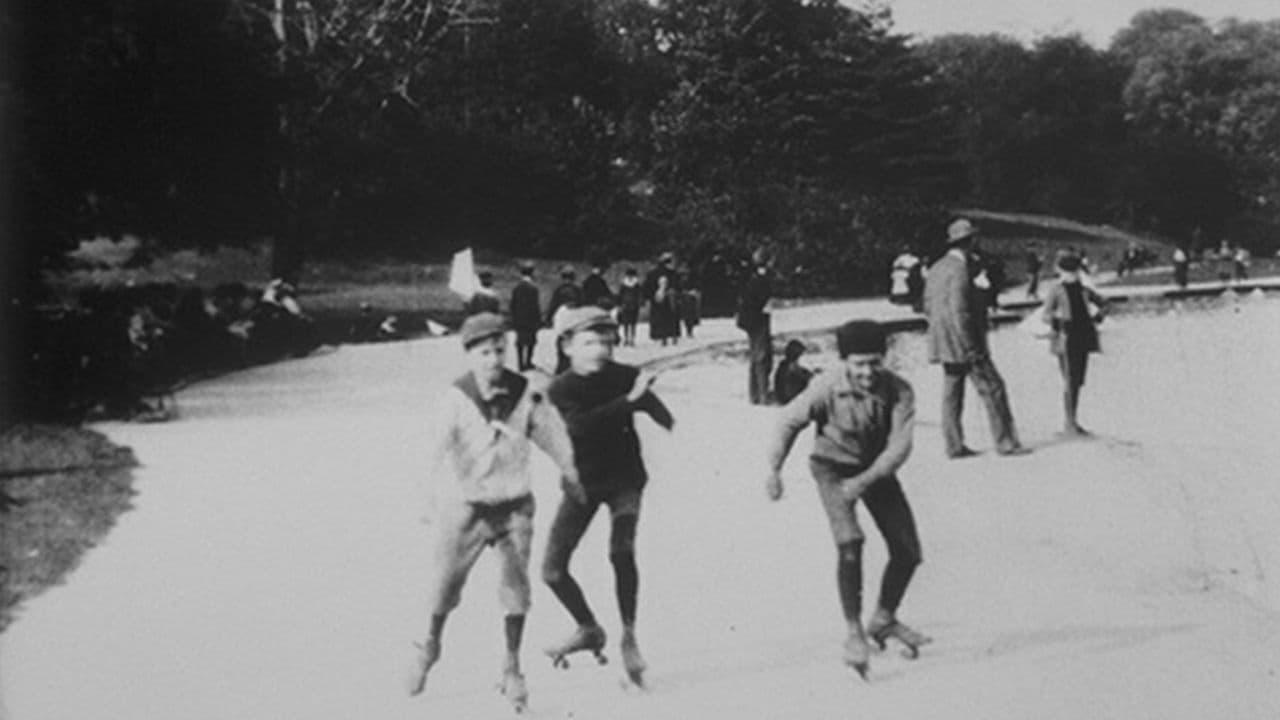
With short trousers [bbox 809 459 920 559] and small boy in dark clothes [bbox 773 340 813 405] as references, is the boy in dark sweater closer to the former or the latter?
short trousers [bbox 809 459 920 559]

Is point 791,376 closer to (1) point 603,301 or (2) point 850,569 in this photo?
(1) point 603,301

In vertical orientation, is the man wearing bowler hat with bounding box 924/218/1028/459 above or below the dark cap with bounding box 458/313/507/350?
below

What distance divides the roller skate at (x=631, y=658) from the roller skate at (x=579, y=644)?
11 centimetres

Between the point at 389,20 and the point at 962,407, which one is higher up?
the point at 389,20

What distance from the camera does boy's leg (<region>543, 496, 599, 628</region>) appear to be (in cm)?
495

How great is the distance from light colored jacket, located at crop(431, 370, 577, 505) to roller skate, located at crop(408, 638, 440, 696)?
0.36 metres

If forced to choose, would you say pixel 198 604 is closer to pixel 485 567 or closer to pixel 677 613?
pixel 485 567

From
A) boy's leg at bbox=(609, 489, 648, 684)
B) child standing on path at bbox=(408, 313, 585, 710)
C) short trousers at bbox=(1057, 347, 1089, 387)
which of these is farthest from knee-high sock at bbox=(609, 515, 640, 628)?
short trousers at bbox=(1057, 347, 1089, 387)

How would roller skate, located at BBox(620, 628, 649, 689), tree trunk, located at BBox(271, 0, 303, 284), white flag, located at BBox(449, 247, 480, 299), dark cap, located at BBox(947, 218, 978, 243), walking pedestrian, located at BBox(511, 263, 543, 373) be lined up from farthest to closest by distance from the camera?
walking pedestrian, located at BBox(511, 263, 543, 373), dark cap, located at BBox(947, 218, 978, 243), white flag, located at BBox(449, 247, 480, 299), tree trunk, located at BBox(271, 0, 303, 284), roller skate, located at BBox(620, 628, 649, 689)

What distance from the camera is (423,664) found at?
4.80 m

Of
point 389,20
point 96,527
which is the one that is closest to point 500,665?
point 96,527

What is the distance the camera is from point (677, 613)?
16.9ft

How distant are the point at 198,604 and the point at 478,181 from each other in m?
1.59

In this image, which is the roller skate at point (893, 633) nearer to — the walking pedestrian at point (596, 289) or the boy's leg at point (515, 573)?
the boy's leg at point (515, 573)
